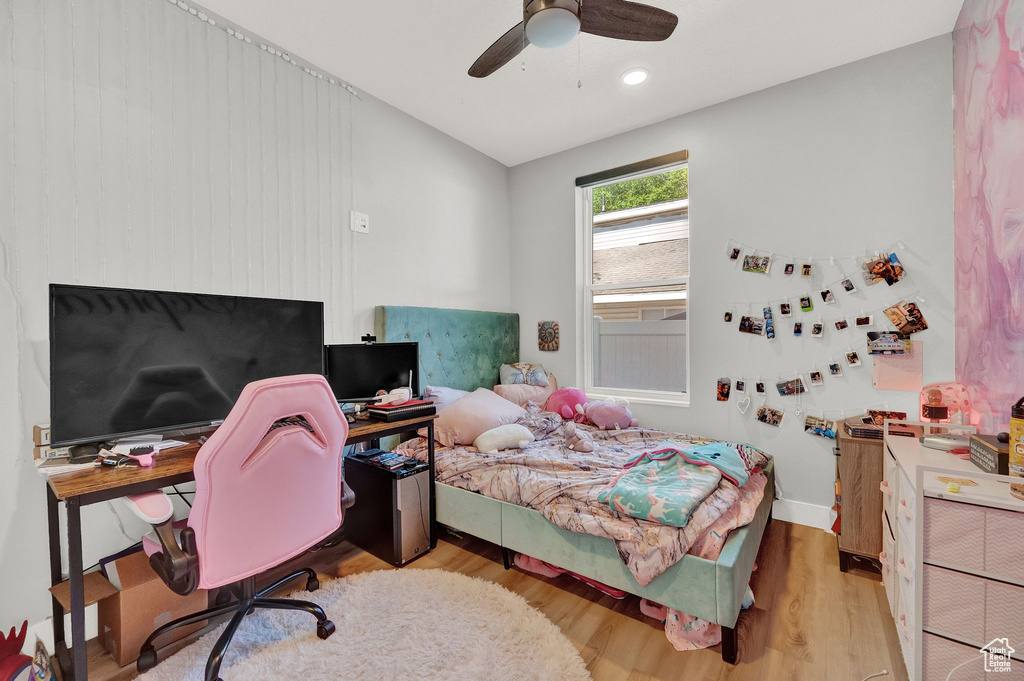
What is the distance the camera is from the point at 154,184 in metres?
1.87

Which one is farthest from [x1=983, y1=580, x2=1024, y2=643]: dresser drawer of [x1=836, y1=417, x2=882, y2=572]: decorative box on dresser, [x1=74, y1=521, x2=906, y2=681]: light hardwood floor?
[x1=836, y1=417, x2=882, y2=572]: decorative box on dresser

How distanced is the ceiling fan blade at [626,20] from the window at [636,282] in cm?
156

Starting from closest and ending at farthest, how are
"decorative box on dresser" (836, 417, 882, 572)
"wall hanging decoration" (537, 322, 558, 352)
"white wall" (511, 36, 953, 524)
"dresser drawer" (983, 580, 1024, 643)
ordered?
"dresser drawer" (983, 580, 1024, 643) → "decorative box on dresser" (836, 417, 882, 572) → "white wall" (511, 36, 953, 524) → "wall hanging decoration" (537, 322, 558, 352)

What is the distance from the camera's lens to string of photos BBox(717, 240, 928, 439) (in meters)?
2.36

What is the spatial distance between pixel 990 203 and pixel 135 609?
372 centimetres

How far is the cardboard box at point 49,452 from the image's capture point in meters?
1.43

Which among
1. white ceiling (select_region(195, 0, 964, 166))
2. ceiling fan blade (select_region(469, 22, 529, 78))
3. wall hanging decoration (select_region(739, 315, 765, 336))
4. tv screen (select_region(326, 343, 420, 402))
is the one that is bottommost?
tv screen (select_region(326, 343, 420, 402))

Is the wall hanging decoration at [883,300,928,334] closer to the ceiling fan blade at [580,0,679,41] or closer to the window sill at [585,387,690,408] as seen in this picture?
the window sill at [585,387,690,408]

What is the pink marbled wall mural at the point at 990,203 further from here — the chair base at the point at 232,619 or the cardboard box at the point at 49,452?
the cardboard box at the point at 49,452

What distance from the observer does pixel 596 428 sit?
116 inches

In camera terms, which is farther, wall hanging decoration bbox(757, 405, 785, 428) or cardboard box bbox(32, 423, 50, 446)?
wall hanging decoration bbox(757, 405, 785, 428)

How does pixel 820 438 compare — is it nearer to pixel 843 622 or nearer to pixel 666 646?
pixel 843 622

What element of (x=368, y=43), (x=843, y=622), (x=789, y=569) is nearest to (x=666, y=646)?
(x=843, y=622)

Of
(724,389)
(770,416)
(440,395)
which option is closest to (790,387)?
(770,416)
